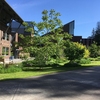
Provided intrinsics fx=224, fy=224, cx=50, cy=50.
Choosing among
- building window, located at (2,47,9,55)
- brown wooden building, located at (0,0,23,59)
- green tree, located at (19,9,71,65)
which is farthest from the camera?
building window, located at (2,47,9,55)

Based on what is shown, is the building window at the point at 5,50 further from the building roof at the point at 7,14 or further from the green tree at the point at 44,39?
the green tree at the point at 44,39

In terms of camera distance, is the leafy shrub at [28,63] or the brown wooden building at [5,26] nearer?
the leafy shrub at [28,63]

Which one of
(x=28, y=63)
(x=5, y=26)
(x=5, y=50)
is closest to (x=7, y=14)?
(x=5, y=26)

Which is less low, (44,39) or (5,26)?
(5,26)

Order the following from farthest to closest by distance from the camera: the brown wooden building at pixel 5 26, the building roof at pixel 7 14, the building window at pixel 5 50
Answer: the building window at pixel 5 50, the brown wooden building at pixel 5 26, the building roof at pixel 7 14

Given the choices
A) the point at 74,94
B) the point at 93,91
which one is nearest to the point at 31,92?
the point at 74,94

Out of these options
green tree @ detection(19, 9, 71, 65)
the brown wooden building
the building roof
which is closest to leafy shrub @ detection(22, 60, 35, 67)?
green tree @ detection(19, 9, 71, 65)

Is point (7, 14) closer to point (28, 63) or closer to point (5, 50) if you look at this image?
point (5, 50)

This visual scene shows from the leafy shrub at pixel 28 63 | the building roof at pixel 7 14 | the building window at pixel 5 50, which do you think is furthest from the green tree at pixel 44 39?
the building window at pixel 5 50

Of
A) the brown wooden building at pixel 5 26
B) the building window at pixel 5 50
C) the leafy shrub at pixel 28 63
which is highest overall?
the brown wooden building at pixel 5 26

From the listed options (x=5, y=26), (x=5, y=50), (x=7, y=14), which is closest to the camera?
(x=7, y=14)

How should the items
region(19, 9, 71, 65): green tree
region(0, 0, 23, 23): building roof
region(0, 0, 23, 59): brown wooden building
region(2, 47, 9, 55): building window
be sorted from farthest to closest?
1. region(2, 47, 9, 55): building window
2. region(0, 0, 23, 59): brown wooden building
3. region(0, 0, 23, 23): building roof
4. region(19, 9, 71, 65): green tree

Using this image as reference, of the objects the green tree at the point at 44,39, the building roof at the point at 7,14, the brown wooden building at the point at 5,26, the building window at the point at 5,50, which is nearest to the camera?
the green tree at the point at 44,39

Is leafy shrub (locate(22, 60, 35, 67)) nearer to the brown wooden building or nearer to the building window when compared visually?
the brown wooden building
